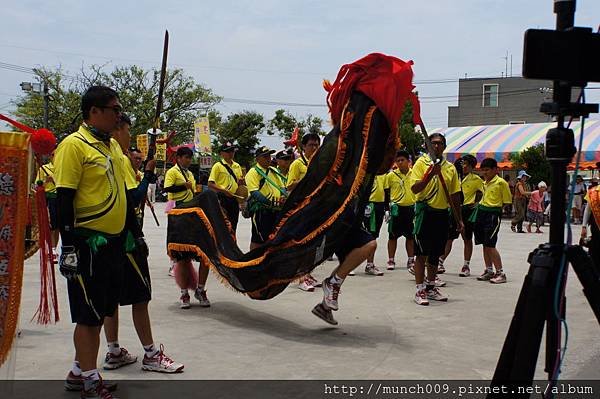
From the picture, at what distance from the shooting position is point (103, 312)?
3848 millimetres

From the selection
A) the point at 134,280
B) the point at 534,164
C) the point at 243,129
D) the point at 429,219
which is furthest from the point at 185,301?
the point at 243,129

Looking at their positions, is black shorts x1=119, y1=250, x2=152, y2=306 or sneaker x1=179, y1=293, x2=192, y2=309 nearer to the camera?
black shorts x1=119, y1=250, x2=152, y2=306

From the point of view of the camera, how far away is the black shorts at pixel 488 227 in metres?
8.70

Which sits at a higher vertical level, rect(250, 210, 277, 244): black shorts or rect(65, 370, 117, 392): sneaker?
rect(250, 210, 277, 244): black shorts

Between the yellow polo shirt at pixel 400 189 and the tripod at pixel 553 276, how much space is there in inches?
264

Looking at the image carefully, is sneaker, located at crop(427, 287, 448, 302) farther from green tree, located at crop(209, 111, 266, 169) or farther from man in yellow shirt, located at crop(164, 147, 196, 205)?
green tree, located at crop(209, 111, 266, 169)

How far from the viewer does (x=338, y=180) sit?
542 cm

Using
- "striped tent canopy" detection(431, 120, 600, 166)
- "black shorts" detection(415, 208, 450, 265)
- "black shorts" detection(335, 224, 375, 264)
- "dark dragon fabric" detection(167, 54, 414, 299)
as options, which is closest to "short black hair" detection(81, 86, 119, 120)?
"dark dragon fabric" detection(167, 54, 414, 299)

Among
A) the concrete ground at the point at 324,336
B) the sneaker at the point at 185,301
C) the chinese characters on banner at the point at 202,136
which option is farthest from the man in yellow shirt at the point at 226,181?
the chinese characters on banner at the point at 202,136

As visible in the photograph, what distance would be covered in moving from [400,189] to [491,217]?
4.85 ft

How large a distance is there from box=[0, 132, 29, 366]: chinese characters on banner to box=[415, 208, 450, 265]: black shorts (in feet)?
14.3

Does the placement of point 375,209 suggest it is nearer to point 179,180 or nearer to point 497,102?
point 179,180

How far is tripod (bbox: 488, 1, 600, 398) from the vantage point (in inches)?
104

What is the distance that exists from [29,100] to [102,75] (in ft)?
14.5
